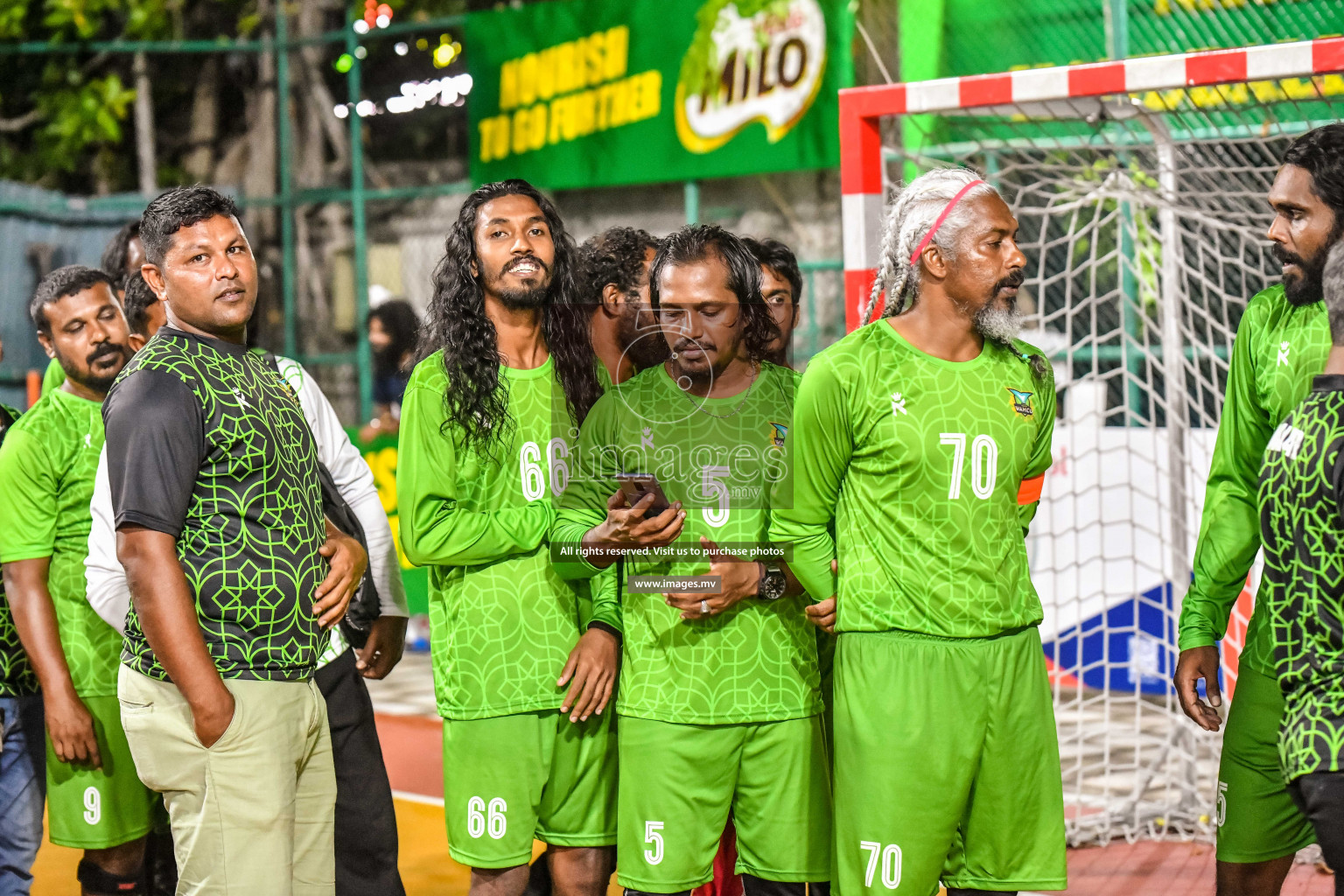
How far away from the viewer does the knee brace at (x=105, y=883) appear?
412 cm

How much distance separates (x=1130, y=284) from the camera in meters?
7.20

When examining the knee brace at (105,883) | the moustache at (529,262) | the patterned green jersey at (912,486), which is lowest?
the knee brace at (105,883)

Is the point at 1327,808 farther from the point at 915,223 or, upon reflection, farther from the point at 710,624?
the point at 915,223

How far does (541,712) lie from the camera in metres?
3.41

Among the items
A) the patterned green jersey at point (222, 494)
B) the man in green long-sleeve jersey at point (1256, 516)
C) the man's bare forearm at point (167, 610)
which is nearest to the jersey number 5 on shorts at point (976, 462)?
the man in green long-sleeve jersey at point (1256, 516)

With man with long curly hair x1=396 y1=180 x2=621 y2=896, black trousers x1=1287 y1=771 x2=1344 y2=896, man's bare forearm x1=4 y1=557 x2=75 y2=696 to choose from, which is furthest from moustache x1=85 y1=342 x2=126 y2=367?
black trousers x1=1287 y1=771 x2=1344 y2=896

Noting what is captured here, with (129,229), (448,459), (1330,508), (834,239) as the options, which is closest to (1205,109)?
(1330,508)

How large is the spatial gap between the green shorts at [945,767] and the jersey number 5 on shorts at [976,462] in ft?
1.08

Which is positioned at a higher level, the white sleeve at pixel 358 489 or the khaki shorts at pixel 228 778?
the white sleeve at pixel 358 489

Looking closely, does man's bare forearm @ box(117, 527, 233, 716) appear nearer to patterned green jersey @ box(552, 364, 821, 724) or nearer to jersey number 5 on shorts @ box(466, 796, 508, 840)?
jersey number 5 on shorts @ box(466, 796, 508, 840)

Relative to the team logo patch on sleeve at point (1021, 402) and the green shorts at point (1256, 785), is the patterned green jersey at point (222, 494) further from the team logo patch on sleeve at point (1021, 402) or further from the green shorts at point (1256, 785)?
the green shorts at point (1256, 785)

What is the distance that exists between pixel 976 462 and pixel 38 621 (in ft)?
8.71

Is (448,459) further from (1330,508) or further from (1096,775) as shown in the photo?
(1096,775)

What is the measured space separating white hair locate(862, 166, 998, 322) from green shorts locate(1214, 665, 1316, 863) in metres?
1.21
